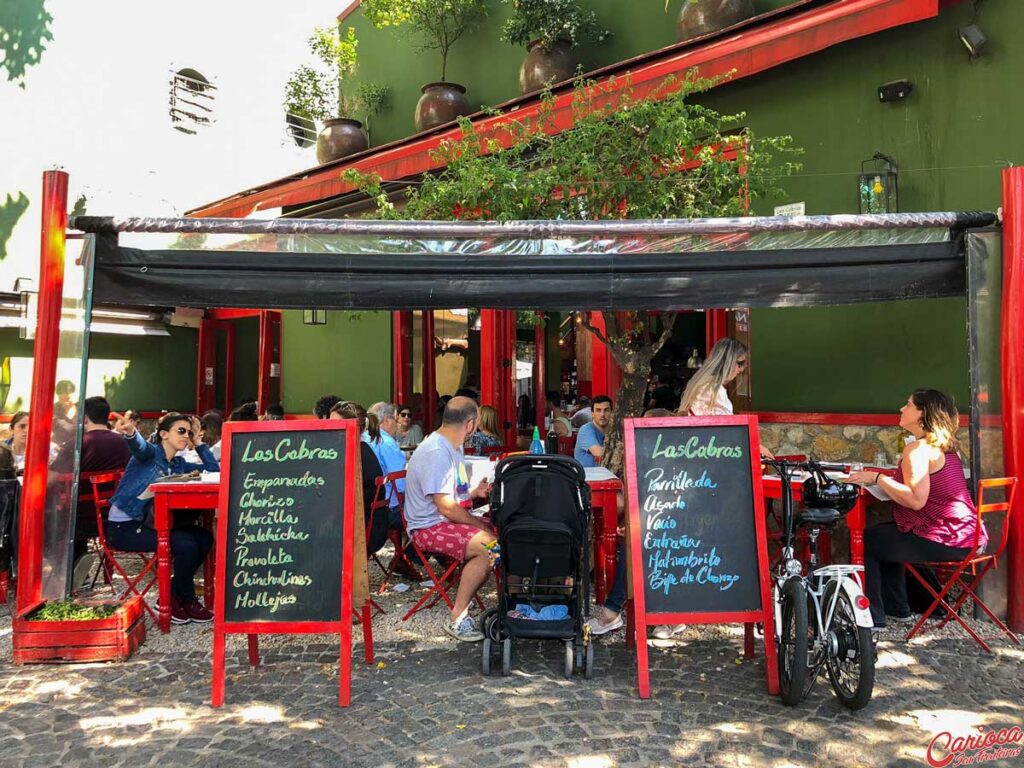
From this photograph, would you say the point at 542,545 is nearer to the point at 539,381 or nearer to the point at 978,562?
the point at 978,562

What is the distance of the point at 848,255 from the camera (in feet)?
15.6

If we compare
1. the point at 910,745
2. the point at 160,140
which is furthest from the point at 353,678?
the point at 160,140

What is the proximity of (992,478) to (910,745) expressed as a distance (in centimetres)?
211

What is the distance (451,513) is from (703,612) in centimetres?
146

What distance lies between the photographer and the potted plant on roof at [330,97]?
11.0m

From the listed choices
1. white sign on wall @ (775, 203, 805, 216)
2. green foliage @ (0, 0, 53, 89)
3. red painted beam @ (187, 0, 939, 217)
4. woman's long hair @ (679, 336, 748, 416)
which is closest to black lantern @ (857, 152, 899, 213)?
white sign on wall @ (775, 203, 805, 216)

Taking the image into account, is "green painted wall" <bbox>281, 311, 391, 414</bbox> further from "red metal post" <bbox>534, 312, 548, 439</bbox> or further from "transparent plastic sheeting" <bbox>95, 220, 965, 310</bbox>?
"transparent plastic sheeting" <bbox>95, 220, 965, 310</bbox>

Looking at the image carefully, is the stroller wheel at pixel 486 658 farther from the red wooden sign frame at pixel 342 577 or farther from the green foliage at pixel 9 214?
the green foliage at pixel 9 214

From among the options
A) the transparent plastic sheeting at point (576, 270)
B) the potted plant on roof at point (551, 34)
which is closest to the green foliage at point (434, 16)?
the potted plant on roof at point (551, 34)

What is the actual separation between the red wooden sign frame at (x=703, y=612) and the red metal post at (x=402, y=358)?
7.25m

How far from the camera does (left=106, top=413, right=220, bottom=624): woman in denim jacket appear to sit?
493 centimetres

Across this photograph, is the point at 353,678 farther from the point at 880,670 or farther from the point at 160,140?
the point at 160,140

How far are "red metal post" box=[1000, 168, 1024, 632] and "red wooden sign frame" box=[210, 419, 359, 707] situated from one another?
12.3ft

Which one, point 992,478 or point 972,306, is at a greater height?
point 972,306
